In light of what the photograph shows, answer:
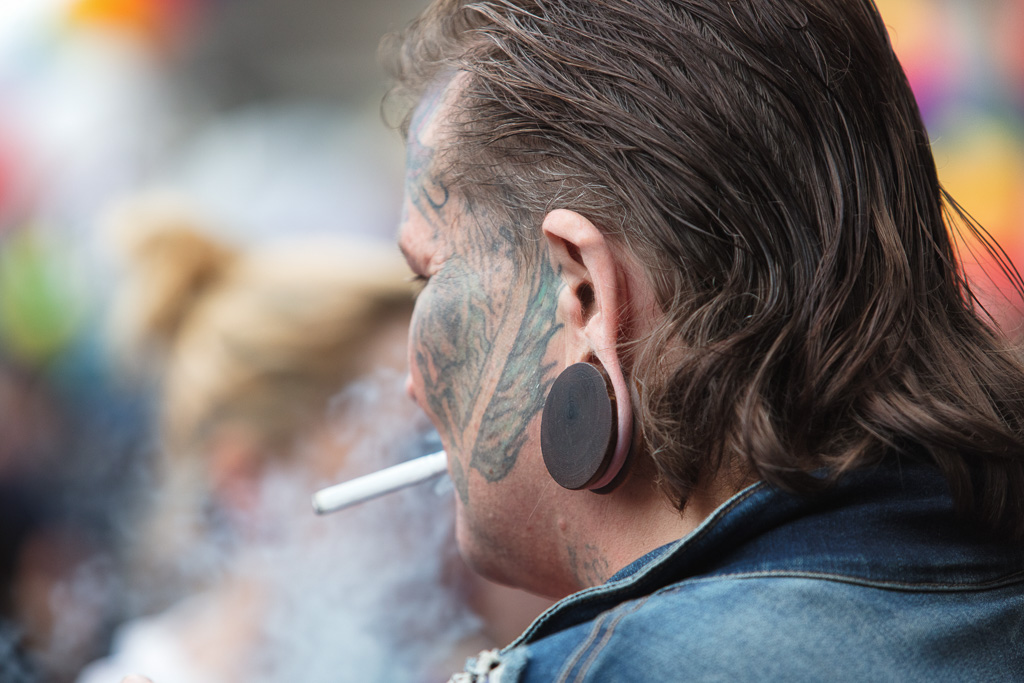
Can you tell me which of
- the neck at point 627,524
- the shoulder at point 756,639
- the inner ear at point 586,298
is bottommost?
the neck at point 627,524

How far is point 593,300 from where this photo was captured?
0.86 m

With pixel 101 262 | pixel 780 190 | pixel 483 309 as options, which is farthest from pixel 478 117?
pixel 101 262

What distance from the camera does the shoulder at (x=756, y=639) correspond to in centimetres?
63

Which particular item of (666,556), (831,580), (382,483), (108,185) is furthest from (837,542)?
(108,185)

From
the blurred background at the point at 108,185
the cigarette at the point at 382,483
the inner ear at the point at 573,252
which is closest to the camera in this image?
the inner ear at the point at 573,252

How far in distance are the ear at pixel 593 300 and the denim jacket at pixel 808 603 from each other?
0.13 meters

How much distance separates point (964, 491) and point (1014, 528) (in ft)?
0.31

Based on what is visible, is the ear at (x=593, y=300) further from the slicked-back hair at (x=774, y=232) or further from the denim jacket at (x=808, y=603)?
the denim jacket at (x=808, y=603)

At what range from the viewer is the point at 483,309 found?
963 millimetres

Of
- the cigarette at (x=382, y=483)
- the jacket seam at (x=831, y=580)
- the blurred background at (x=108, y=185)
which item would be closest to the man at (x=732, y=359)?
the jacket seam at (x=831, y=580)

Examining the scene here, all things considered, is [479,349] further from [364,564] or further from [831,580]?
[364,564]

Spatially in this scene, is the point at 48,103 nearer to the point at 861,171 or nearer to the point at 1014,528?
the point at 861,171

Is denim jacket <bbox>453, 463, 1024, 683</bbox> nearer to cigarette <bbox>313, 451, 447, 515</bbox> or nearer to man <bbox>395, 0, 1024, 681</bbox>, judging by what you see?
man <bbox>395, 0, 1024, 681</bbox>

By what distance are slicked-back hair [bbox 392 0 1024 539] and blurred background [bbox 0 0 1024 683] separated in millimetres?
890
